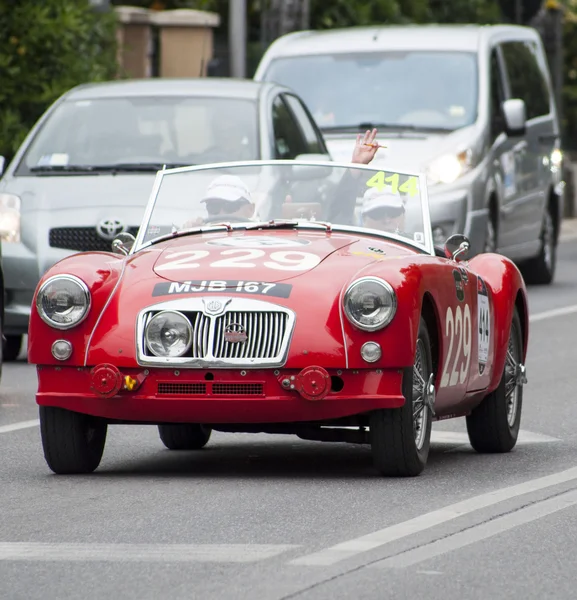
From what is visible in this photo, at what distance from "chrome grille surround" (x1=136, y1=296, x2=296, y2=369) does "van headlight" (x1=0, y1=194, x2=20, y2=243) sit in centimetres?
550

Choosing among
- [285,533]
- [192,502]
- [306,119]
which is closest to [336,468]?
[192,502]

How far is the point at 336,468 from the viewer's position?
8672 millimetres

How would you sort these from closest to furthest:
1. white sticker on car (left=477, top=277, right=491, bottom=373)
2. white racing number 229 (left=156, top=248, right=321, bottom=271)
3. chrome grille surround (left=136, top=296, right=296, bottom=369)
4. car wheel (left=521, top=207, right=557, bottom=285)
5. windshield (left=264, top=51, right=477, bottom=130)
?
chrome grille surround (left=136, top=296, right=296, bottom=369) → white racing number 229 (left=156, top=248, right=321, bottom=271) → white sticker on car (left=477, top=277, right=491, bottom=373) → windshield (left=264, top=51, right=477, bottom=130) → car wheel (left=521, top=207, right=557, bottom=285)

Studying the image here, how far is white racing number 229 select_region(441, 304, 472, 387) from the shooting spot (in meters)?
8.58

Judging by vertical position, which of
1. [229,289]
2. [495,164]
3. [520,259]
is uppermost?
[229,289]

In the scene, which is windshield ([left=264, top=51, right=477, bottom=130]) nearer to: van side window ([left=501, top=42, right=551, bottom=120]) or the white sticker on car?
van side window ([left=501, top=42, right=551, bottom=120])

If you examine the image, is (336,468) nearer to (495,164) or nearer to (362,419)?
(362,419)

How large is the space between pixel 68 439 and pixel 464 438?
2380 mm

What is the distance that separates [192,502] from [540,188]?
12246mm

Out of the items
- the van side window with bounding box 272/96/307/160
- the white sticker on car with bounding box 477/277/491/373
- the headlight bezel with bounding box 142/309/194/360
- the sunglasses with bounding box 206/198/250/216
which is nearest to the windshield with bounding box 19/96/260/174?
the van side window with bounding box 272/96/307/160

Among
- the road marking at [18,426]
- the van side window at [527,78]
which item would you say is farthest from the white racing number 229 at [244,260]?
the van side window at [527,78]

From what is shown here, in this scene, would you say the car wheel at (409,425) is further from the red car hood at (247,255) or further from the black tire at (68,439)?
the black tire at (68,439)

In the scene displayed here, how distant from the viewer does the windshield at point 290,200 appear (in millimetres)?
9117

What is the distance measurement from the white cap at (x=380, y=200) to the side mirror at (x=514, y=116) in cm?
817
